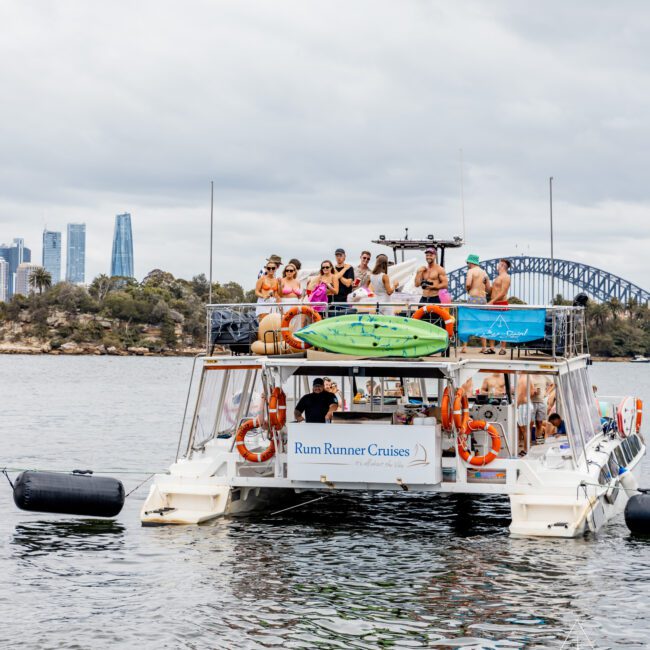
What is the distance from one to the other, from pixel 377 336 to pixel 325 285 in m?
2.51

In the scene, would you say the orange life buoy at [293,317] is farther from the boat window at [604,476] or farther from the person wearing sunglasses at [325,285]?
the boat window at [604,476]

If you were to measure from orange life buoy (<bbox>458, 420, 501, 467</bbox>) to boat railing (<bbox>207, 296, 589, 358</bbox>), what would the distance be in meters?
1.14

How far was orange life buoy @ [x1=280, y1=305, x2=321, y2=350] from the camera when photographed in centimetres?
1742

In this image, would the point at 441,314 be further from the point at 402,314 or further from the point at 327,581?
→ the point at 327,581

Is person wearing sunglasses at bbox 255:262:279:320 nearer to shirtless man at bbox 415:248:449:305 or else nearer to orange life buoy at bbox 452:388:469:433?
shirtless man at bbox 415:248:449:305

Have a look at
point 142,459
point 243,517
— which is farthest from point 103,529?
point 142,459

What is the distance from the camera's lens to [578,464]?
17.6 meters

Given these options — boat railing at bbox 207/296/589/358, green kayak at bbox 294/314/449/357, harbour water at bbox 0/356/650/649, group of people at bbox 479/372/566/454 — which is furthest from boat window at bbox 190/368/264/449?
group of people at bbox 479/372/566/454

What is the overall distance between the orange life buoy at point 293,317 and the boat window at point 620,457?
670 centimetres

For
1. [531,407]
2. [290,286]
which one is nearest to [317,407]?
[290,286]

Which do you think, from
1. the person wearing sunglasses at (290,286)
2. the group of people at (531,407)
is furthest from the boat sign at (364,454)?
the person wearing sunglasses at (290,286)

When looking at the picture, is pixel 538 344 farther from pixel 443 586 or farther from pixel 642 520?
pixel 443 586

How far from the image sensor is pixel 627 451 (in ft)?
74.8

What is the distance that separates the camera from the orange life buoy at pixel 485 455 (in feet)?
54.8
